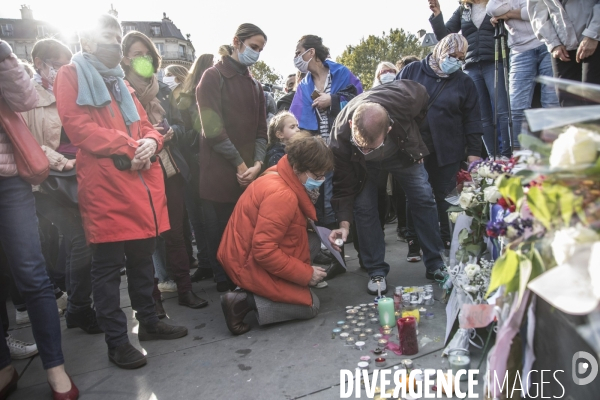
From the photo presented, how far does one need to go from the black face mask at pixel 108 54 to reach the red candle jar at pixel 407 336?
2.02 meters

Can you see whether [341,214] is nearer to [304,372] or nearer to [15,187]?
[304,372]

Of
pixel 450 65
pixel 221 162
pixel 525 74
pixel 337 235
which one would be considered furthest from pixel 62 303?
pixel 525 74

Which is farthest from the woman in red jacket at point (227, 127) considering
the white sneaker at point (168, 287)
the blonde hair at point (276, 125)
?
the white sneaker at point (168, 287)

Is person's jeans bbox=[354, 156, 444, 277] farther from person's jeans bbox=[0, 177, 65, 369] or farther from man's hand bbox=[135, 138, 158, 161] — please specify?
person's jeans bbox=[0, 177, 65, 369]

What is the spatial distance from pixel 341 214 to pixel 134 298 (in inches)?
56.8

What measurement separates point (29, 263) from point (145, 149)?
0.79 metres

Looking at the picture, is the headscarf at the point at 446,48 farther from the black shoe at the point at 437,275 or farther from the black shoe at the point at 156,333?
the black shoe at the point at 156,333

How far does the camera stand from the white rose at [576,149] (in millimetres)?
1099

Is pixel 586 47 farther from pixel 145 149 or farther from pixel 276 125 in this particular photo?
pixel 145 149

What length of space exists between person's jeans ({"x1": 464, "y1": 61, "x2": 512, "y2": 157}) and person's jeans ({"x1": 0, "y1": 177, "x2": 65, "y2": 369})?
12.5 feet

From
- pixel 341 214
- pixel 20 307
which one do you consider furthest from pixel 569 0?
pixel 20 307

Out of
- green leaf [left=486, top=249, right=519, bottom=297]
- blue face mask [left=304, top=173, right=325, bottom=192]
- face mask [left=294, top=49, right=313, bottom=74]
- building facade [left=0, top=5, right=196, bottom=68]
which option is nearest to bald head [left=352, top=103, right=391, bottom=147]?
blue face mask [left=304, top=173, right=325, bottom=192]

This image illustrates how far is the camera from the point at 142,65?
10.9 ft

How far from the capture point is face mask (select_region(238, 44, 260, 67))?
3.54 m
